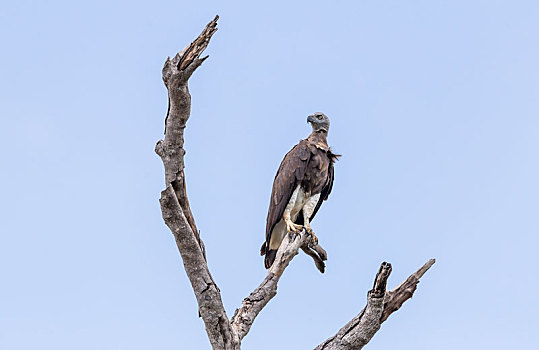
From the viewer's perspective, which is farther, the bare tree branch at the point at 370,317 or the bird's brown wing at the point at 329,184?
the bird's brown wing at the point at 329,184

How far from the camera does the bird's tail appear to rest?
30.7 feet

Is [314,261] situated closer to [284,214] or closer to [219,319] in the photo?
[284,214]

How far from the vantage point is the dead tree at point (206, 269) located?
617 cm

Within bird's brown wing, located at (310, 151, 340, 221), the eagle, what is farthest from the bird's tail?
bird's brown wing, located at (310, 151, 340, 221)

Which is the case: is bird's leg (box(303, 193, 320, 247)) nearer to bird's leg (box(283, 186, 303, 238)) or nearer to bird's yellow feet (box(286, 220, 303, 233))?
→ bird's leg (box(283, 186, 303, 238))

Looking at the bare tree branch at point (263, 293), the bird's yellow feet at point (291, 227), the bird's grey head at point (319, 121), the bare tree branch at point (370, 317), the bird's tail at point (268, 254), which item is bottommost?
the bare tree branch at point (370, 317)

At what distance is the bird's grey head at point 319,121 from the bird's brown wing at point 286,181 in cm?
77

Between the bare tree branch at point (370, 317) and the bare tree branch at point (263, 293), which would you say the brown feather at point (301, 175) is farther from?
the bare tree branch at point (370, 317)

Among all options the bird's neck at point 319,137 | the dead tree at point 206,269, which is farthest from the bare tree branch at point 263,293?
the bird's neck at point 319,137

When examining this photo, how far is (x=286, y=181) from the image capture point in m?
10.1

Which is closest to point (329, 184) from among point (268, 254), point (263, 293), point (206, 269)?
point (268, 254)

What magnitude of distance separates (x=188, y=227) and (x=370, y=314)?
1.96 meters

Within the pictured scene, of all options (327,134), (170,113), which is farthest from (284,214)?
(170,113)

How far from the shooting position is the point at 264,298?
7.69m
